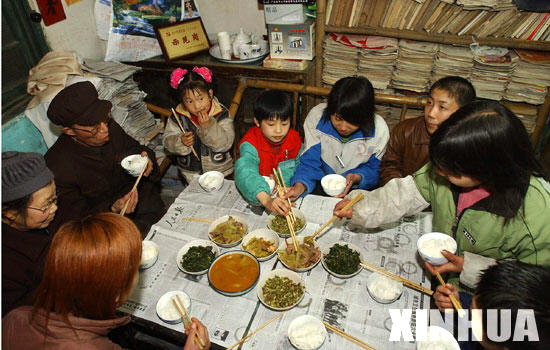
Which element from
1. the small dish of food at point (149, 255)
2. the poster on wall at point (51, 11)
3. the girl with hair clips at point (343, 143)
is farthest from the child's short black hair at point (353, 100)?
the poster on wall at point (51, 11)

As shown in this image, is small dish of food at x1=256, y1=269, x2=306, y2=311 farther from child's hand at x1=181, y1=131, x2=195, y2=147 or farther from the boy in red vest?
child's hand at x1=181, y1=131, x2=195, y2=147

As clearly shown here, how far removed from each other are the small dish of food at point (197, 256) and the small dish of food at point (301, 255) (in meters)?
0.48

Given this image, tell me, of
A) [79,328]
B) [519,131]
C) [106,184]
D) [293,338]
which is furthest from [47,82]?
[519,131]

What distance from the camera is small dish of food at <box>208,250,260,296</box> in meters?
2.04

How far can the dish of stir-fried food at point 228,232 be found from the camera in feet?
7.84

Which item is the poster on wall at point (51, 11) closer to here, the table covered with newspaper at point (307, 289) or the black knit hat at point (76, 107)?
the black knit hat at point (76, 107)

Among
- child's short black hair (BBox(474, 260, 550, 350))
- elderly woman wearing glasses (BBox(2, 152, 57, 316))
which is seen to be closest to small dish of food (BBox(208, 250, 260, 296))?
elderly woman wearing glasses (BBox(2, 152, 57, 316))

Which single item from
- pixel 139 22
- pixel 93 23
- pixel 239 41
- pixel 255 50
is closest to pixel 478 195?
pixel 255 50

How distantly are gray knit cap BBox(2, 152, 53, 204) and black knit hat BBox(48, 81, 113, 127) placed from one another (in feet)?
2.98

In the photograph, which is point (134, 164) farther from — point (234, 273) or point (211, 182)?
point (234, 273)

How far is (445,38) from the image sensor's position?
3.79 meters

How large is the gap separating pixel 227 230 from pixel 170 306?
671mm

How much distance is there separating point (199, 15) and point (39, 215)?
3.94 m

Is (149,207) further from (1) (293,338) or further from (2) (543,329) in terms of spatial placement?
(2) (543,329)
